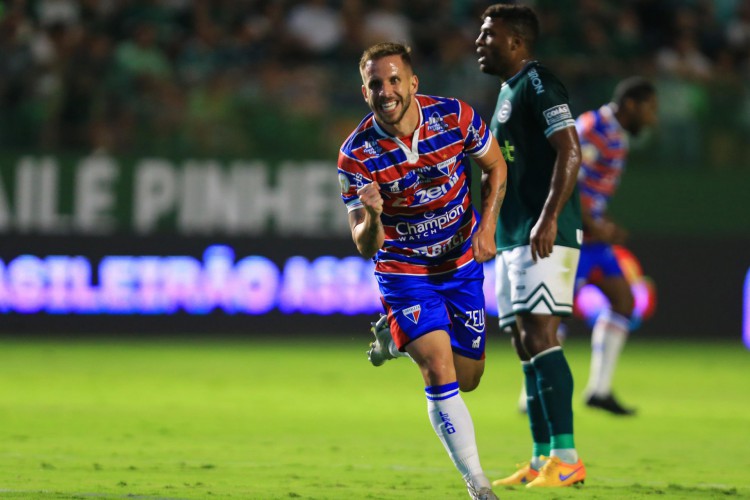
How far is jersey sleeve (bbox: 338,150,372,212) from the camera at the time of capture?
5.86m

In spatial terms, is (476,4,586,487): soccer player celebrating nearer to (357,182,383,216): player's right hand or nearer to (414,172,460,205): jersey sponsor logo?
(414,172,460,205): jersey sponsor logo

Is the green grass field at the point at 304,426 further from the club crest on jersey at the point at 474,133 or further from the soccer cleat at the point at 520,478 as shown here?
the club crest on jersey at the point at 474,133

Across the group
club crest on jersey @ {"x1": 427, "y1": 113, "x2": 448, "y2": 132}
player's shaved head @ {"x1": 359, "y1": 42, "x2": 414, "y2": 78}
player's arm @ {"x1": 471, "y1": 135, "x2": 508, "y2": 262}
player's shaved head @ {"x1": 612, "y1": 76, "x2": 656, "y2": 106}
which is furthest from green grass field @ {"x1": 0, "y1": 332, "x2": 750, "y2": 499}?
player's shaved head @ {"x1": 612, "y1": 76, "x2": 656, "y2": 106}

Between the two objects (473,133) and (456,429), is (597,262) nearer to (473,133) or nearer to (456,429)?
(473,133)

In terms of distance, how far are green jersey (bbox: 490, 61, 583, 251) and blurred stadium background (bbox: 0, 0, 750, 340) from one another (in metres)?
7.67

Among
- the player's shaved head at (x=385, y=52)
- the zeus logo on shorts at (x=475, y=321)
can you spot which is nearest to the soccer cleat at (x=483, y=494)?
the zeus logo on shorts at (x=475, y=321)

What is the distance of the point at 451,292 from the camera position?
20.0 feet

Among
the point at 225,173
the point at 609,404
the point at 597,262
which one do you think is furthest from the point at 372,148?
the point at 225,173

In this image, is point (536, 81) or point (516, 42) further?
point (516, 42)

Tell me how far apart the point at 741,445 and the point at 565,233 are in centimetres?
219

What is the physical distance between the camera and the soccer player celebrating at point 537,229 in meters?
6.55

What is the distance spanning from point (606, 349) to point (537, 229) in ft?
11.8

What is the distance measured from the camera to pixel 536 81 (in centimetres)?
675

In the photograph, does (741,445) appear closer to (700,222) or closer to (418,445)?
(418,445)
